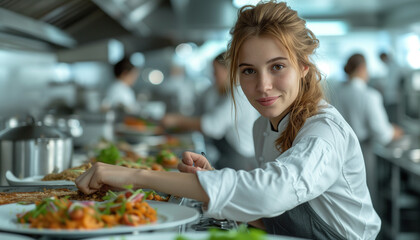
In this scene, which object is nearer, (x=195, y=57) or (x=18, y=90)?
(x=18, y=90)

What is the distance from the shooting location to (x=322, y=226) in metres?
1.47

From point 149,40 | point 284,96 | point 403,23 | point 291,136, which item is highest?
point 403,23

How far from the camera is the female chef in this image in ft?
3.94

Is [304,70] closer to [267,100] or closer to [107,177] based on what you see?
[267,100]

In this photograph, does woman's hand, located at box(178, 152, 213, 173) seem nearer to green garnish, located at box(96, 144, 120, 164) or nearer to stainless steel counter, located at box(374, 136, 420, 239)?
green garnish, located at box(96, 144, 120, 164)

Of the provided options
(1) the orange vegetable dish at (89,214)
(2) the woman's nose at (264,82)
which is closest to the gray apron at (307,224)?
(2) the woman's nose at (264,82)

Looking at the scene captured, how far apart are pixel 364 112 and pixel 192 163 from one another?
12.7ft

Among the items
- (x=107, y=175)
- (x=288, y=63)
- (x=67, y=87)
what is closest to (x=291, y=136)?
(x=288, y=63)

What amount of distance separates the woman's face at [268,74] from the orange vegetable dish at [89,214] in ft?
1.73

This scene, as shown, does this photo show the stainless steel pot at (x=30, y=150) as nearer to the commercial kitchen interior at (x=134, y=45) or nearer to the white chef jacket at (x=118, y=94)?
the commercial kitchen interior at (x=134, y=45)

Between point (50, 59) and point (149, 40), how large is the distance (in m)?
2.53

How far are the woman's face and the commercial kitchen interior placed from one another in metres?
0.29

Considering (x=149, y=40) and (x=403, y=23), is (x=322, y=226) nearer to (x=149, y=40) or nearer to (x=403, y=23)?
(x=149, y=40)

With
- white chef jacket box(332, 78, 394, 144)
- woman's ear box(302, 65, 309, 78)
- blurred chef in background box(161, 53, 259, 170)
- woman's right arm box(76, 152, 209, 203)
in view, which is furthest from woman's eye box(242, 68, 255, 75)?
white chef jacket box(332, 78, 394, 144)
